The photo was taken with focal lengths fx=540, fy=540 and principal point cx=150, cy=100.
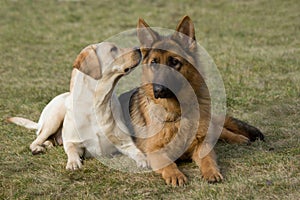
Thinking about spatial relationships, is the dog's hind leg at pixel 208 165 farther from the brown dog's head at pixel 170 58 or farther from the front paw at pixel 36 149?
the front paw at pixel 36 149

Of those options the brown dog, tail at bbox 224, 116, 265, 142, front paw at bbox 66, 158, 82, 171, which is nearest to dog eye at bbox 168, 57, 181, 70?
the brown dog

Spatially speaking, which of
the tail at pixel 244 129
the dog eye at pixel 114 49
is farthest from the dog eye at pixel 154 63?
the tail at pixel 244 129

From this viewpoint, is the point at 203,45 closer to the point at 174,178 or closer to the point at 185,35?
the point at 185,35

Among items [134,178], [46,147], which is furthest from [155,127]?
[46,147]

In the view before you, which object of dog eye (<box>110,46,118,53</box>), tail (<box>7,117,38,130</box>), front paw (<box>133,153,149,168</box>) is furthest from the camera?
tail (<box>7,117,38,130</box>)

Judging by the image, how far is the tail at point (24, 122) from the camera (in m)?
7.25

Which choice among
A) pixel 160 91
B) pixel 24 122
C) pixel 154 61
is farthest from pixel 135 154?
pixel 24 122

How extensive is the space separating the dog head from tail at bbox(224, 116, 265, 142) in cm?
141

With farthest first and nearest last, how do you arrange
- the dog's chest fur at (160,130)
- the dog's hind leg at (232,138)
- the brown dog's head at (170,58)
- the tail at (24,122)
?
the tail at (24,122)
the dog's hind leg at (232,138)
the dog's chest fur at (160,130)
the brown dog's head at (170,58)

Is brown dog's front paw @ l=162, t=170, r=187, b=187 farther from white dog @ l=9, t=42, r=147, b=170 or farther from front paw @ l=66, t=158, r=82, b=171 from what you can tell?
front paw @ l=66, t=158, r=82, b=171

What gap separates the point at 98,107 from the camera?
6.09 m

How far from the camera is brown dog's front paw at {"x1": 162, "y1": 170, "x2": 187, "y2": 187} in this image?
5.20 metres

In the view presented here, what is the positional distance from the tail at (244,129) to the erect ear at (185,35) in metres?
1.33

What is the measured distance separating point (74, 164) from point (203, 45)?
696cm
